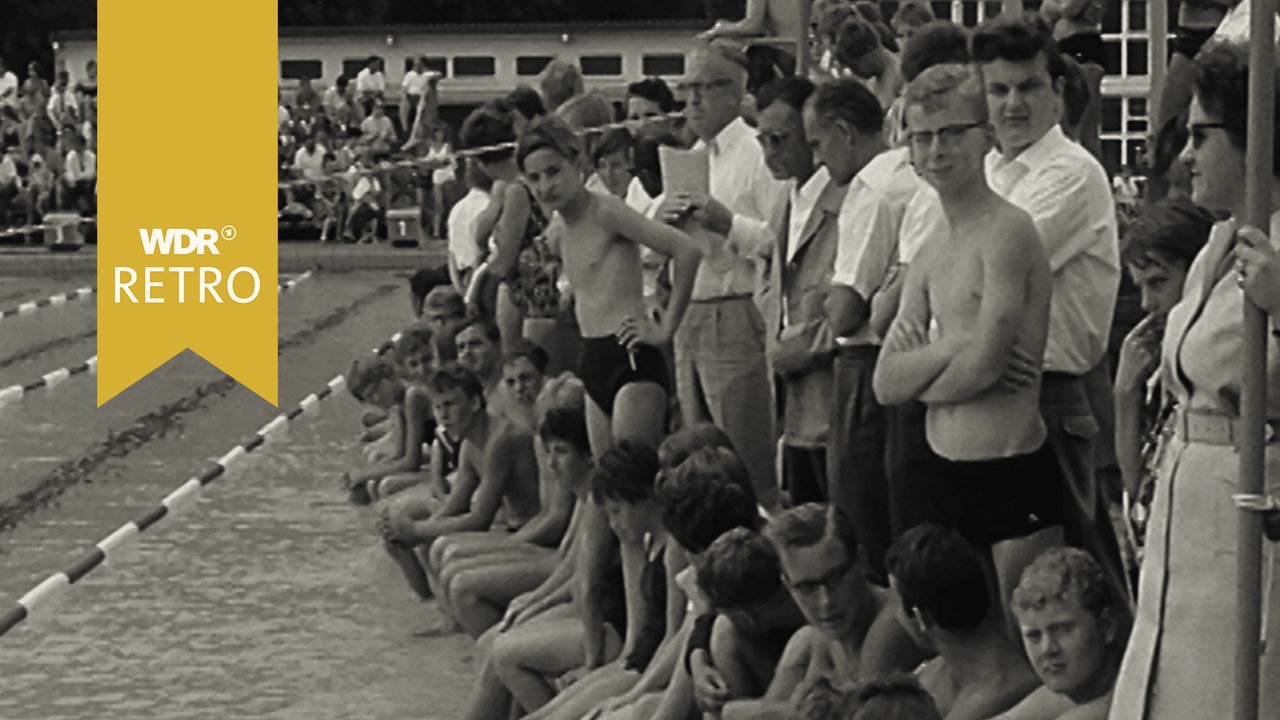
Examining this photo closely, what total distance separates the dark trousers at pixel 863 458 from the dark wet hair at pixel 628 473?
440mm

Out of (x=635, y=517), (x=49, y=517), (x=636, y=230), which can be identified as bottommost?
(x=49, y=517)

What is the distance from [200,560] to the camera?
453 inches

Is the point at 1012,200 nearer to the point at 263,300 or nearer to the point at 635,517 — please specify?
the point at 635,517

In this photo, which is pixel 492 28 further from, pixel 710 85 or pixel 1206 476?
pixel 1206 476

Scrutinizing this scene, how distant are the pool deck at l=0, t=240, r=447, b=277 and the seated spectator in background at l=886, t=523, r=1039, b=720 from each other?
22.7m

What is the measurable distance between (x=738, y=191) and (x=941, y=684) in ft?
12.4

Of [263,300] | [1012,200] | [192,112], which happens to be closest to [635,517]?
[1012,200]

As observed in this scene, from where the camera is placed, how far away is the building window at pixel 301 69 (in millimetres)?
41000

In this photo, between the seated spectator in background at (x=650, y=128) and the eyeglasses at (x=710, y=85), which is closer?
the eyeglasses at (x=710, y=85)

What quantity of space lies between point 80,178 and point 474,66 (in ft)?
36.8

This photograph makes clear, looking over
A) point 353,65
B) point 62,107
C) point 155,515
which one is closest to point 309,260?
point 62,107

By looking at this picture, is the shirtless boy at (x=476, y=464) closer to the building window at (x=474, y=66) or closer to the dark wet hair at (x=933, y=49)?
the dark wet hair at (x=933, y=49)

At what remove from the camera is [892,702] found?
4.79 metres

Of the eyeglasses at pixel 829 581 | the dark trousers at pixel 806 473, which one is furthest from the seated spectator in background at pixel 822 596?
the dark trousers at pixel 806 473
